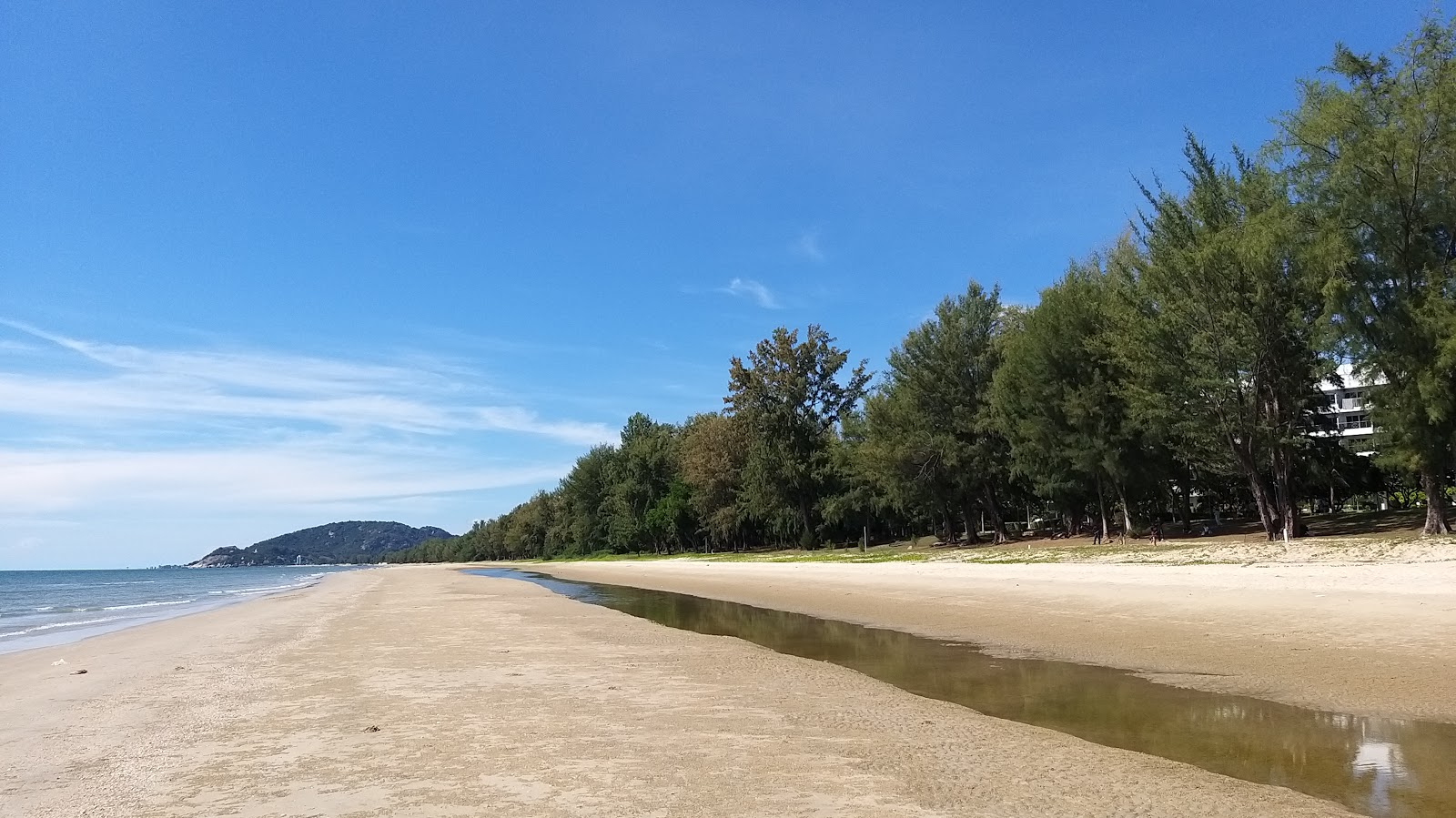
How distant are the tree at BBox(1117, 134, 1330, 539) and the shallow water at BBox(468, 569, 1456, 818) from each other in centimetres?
2206

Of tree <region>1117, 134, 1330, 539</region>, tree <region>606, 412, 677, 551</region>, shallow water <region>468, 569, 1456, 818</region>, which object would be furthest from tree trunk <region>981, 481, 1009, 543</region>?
tree <region>606, 412, 677, 551</region>

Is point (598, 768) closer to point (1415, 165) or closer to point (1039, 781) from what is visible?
point (1039, 781)

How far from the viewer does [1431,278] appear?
24016mm

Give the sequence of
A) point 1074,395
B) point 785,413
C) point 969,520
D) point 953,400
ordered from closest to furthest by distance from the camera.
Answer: point 1074,395 → point 953,400 → point 969,520 → point 785,413

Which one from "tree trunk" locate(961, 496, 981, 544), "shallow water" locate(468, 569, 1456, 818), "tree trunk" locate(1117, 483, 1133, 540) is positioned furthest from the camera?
"tree trunk" locate(961, 496, 981, 544)

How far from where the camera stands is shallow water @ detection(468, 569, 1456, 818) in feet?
19.3

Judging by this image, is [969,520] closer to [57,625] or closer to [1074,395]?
[1074,395]

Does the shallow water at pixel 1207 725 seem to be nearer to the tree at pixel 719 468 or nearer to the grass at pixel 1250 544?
the grass at pixel 1250 544

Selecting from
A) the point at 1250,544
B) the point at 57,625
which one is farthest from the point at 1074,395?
the point at 57,625

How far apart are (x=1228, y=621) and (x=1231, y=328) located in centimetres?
1960

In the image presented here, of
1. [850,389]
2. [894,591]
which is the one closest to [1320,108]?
[894,591]

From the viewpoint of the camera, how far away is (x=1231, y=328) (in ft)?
97.5

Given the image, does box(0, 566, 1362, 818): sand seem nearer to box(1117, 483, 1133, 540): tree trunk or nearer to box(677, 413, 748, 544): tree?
box(1117, 483, 1133, 540): tree trunk

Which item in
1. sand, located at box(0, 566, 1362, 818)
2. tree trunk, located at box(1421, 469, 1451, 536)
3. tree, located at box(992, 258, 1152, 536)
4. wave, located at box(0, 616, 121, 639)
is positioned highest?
tree, located at box(992, 258, 1152, 536)
